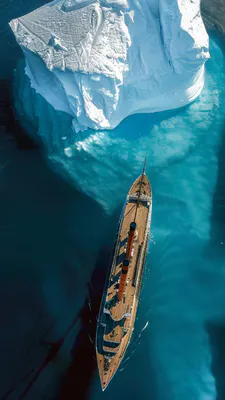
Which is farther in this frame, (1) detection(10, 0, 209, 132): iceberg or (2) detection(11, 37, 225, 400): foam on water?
(1) detection(10, 0, 209, 132): iceberg

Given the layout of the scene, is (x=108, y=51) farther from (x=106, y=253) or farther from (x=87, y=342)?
(x=87, y=342)

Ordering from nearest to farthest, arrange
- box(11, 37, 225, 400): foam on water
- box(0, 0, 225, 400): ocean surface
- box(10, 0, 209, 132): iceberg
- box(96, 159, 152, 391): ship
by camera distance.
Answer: box(96, 159, 152, 391): ship < box(0, 0, 225, 400): ocean surface < box(11, 37, 225, 400): foam on water < box(10, 0, 209, 132): iceberg

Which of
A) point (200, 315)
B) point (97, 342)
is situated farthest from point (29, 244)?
point (200, 315)

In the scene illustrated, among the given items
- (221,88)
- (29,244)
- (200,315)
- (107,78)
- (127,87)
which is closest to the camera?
(200,315)

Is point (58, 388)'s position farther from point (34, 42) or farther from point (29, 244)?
point (34, 42)

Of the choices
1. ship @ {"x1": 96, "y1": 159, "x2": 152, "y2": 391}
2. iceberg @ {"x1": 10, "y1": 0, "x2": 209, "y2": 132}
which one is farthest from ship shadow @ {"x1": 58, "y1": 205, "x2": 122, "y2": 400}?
iceberg @ {"x1": 10, "y1": 0, "x2": 209, "y2": 132}

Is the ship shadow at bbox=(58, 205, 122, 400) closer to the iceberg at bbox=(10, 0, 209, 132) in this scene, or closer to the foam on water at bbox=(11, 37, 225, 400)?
the foam on water at bbox=(11, 37, 225, 400)
